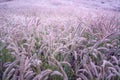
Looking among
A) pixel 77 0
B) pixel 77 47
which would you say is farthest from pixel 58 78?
pixel 77 0

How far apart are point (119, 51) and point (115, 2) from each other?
989 cm

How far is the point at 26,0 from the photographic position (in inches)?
427

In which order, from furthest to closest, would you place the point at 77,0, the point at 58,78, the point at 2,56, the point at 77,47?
the point at 77,0 < the point at 77,47 < the point at 2,56 < the point at 58,78

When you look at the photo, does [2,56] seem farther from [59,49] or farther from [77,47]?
[77,47]

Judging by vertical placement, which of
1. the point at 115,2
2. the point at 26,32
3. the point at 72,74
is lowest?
the point at 115,2

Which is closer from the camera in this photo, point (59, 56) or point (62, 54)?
point (62, 54)

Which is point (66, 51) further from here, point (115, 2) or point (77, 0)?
point (115, 2)

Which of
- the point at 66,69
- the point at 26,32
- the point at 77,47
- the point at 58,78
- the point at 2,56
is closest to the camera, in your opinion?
the point at 58,78

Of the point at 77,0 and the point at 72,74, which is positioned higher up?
the point at 72,74

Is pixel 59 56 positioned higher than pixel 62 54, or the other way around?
pixel 62 54

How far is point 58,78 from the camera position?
7.66 ft

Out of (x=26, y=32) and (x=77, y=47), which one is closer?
(x=77, y=47)

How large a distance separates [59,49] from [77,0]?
31.1 ft

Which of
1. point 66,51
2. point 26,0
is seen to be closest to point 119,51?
point 66,51
